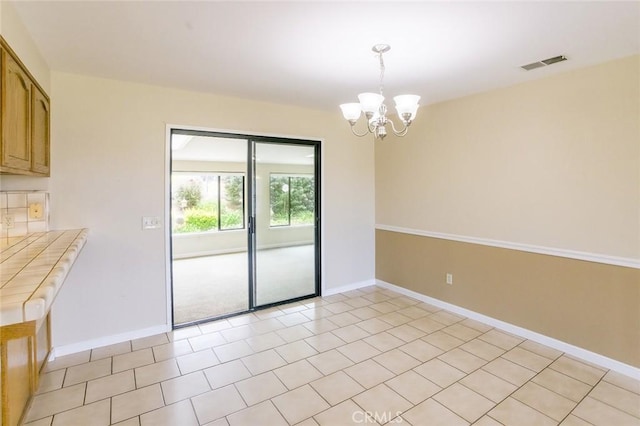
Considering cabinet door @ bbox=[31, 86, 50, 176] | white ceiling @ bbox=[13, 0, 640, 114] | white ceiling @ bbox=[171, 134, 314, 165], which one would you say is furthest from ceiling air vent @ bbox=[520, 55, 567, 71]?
cabinet door @ bbox=[31, 86, 50, 176]

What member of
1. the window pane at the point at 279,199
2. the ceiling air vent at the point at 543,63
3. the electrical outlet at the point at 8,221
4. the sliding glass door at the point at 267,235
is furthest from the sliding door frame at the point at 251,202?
the ceiling air vent at the point at 543,63

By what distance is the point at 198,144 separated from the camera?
5418 millimetres

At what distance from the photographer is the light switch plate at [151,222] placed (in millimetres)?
3237

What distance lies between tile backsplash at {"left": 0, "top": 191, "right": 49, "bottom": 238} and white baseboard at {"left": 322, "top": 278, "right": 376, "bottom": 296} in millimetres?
3123

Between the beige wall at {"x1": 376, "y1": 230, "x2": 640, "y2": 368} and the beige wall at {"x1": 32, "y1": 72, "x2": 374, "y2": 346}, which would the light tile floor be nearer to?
the beige wall at {"x1": 376, "y1": 230, "x2": 640, "y2": 368}

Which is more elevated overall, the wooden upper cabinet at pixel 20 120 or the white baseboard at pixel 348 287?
the wooden upper cabinet at pixel 20 120

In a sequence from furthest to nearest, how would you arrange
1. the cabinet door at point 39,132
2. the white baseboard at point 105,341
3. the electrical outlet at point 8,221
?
1. the white baseboard at point 105,341
2. the electrical outlet at point 8,221
3. the cabinet door at point 39,132

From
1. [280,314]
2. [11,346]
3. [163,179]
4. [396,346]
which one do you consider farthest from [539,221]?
[11,346]

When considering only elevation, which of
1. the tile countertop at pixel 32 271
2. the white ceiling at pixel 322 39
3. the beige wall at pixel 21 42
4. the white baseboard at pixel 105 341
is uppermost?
the white ceiling at pixel 322 39

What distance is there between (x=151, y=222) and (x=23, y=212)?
0.95 meters

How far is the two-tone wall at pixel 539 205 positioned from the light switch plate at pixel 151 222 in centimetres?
301

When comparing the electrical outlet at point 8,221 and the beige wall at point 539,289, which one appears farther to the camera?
→ the beige wall at point 539,289

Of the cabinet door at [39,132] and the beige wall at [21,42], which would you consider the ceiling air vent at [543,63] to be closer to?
the beige wall at [21,42]

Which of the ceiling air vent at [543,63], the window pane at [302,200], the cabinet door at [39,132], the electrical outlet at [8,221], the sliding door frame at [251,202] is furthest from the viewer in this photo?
the window pane at [302,200]
